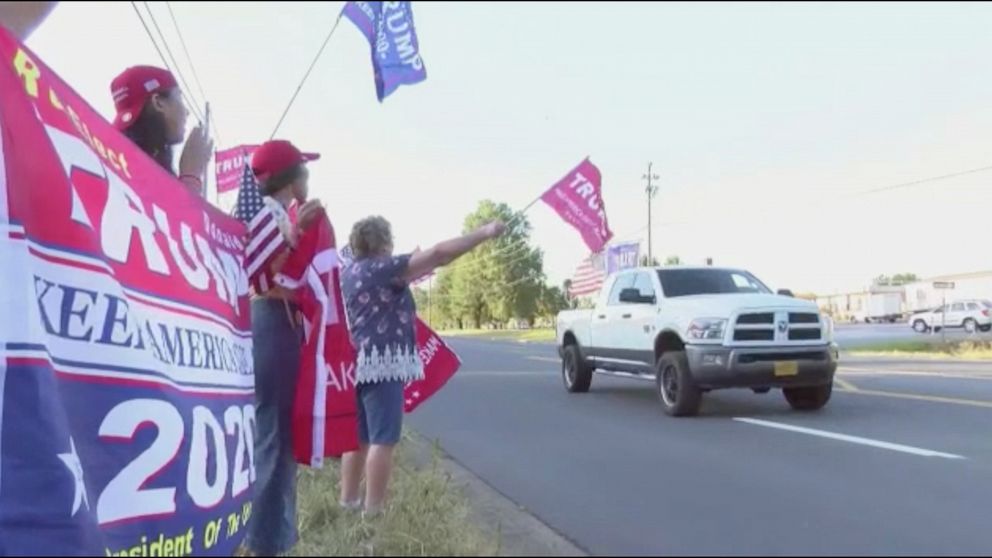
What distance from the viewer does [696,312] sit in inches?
422

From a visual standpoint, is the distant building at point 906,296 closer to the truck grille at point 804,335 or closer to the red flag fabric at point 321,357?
the truck grille at point 804,335

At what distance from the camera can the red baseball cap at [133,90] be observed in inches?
138

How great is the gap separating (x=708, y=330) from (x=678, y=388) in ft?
2.47

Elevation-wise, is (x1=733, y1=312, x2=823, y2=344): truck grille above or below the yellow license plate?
above

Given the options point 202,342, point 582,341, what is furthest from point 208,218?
point 582,341

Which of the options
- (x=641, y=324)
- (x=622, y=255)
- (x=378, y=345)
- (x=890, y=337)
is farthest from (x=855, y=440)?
(x=890, y=337)

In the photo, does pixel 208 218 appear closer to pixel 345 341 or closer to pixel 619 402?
pixel 345 341

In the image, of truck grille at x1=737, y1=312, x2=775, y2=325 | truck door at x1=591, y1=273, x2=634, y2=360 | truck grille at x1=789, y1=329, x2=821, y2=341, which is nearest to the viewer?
truck grille at x1=737, y1=312, x2=775, y2=325

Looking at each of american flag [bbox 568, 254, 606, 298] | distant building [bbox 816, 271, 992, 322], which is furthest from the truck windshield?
distant building [bbox 816, 271, 992, 322]

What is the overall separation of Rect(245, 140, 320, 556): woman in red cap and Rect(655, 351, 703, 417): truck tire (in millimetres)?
7324

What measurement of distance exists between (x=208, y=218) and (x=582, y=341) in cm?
1075

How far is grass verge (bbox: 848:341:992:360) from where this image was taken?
24.8 meters

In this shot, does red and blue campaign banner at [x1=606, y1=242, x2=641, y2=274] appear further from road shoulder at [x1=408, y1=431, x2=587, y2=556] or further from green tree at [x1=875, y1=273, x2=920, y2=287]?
green tree at [x1=875, y1=273, x2=920, y2=287]

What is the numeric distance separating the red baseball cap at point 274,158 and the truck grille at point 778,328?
737cm
